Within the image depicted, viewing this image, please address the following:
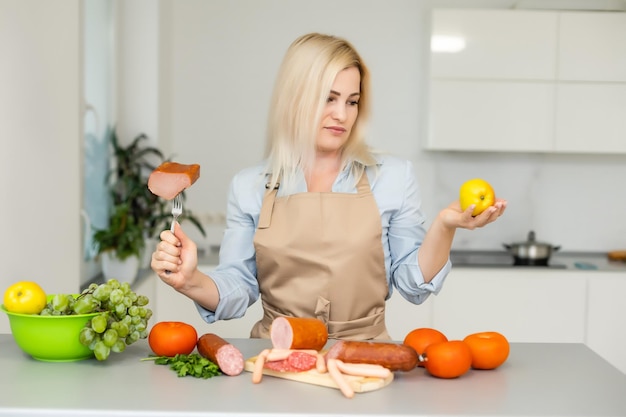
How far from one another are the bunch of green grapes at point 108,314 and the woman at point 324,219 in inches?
14.4

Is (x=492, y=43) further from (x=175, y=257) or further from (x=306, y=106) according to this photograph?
(x=175, y=257)

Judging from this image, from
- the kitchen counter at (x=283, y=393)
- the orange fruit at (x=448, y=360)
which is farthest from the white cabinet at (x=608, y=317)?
the orange fruit at (x=448, y=360)

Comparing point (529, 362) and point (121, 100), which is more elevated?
point (121, 100)

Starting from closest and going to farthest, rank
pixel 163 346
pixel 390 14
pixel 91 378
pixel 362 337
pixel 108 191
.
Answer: pixel 91 378 < pixel 163 346 < pixel 362 337 < pixel 108 191 < pixel 390 14

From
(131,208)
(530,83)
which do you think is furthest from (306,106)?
(530,83)

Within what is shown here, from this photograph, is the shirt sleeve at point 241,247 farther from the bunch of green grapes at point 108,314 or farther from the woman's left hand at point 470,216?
the woman's left hand at point 470,216

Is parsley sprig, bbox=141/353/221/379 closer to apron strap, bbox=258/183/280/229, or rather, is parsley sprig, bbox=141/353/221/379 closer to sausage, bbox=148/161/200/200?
sausage, bbox=148/161/200/200

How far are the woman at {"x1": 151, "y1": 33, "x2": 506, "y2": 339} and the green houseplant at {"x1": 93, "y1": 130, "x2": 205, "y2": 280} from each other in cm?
141

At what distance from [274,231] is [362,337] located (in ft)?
1.24

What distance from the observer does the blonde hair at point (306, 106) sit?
2088 millimetres

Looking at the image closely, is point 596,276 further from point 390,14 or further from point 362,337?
point 362,337

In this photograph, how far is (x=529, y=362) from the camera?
166 centimetres

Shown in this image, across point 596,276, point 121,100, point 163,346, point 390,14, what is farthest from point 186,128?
point 163,346

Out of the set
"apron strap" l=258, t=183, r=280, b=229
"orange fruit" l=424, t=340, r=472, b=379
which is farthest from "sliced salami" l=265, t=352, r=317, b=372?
"apron strap" l=258, t=183, r=280, b=229
